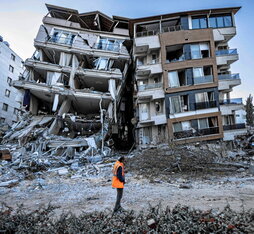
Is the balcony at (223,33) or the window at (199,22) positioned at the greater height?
the window at (199,22)

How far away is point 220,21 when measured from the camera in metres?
19.1

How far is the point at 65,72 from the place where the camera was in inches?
744

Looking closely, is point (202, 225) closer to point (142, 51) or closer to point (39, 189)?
point (39, 189)

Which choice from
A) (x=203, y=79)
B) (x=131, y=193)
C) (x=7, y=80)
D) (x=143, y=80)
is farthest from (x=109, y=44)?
(x=7, y=80)

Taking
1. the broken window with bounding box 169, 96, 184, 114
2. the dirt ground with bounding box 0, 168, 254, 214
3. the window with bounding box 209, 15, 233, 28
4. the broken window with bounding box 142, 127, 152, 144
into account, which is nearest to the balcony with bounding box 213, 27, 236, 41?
the window with bounding box 209, 15, 233, 28

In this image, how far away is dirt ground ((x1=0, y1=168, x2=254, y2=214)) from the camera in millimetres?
4867

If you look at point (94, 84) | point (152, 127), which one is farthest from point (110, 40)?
point (152, 127)

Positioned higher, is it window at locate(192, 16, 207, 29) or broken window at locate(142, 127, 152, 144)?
window at locate(192, 16, 207, 29)

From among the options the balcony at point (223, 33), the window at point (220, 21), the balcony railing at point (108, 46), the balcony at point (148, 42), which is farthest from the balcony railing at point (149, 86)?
the window at point (220, 21)

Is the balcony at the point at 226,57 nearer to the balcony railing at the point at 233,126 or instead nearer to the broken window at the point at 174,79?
the broken window at the point at 174,79

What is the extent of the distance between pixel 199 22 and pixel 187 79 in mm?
7995

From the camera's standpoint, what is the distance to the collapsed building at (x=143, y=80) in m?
16.5

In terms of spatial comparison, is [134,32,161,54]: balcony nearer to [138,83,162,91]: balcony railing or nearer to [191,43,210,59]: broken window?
[191,43,210,59]: broken window

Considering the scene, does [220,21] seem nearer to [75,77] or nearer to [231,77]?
[231,77]
